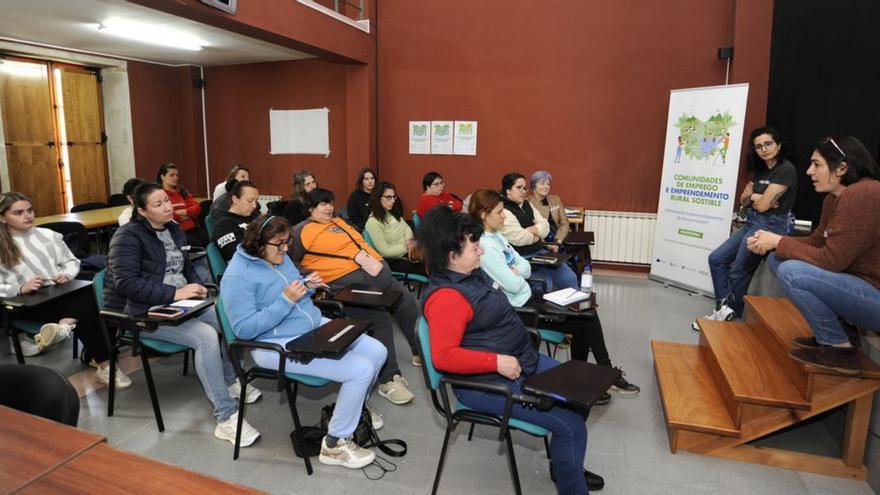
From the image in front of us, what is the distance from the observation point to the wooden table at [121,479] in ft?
4.40

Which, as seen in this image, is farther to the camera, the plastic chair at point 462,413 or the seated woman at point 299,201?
the seated woman at point 299,201

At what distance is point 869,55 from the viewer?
4.32 meters

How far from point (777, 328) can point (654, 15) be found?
4121mm

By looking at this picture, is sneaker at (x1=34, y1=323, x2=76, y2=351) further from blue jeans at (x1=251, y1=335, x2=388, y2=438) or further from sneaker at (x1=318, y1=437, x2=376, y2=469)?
sneaker at (x1=318, y1=437, x2=376, y2=469)

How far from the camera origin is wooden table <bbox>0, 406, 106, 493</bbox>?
4.52 ft

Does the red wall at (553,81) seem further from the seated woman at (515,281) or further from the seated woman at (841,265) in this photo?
the seated woman at (841,265)

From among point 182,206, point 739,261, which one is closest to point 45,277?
point 182,206

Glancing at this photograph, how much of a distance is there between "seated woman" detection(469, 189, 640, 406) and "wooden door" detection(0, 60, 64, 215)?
5873 millimetres

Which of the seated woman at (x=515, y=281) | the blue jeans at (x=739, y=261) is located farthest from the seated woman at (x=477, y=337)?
the blue jeans at (x=739, y=261)

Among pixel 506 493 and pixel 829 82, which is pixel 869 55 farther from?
pixel 506 493

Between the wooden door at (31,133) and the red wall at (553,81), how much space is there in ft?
13.3

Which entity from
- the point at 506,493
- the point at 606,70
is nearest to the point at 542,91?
the point at 606,70

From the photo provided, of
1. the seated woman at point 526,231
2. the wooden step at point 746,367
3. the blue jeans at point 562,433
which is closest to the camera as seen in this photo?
the blue jeans at point 562,433

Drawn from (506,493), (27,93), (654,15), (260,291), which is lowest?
(506,493)
